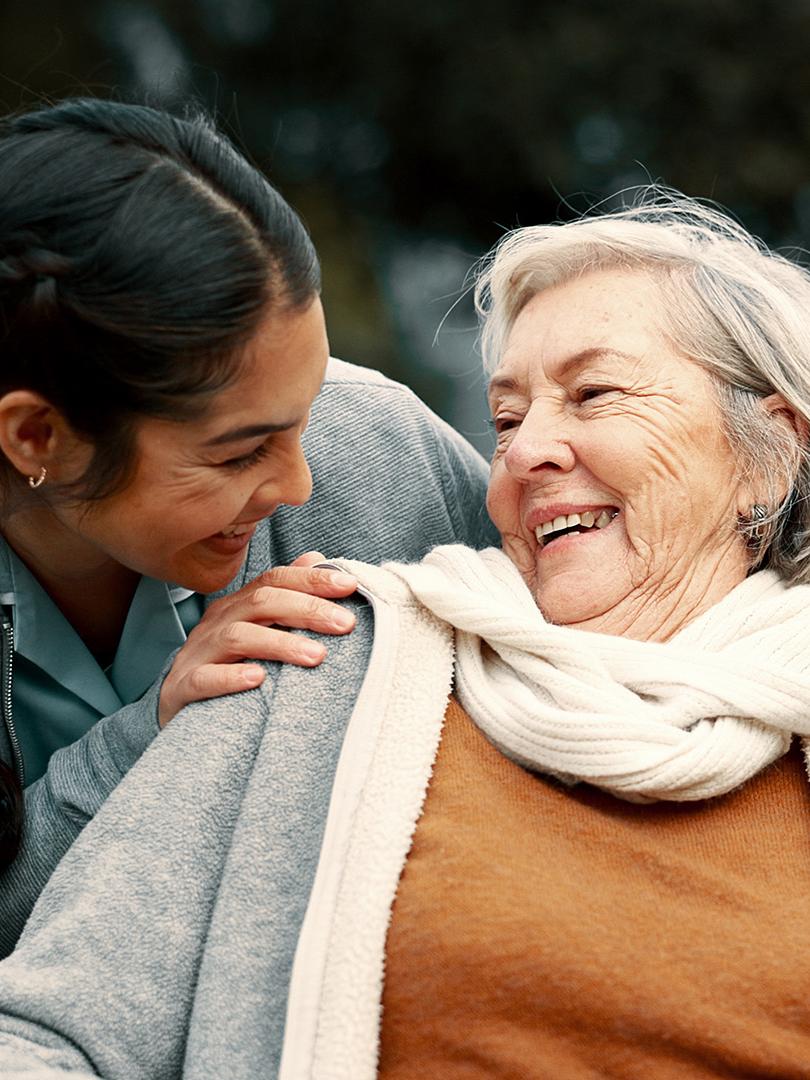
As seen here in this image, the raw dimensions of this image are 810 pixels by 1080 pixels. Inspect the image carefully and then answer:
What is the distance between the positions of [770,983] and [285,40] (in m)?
5.71

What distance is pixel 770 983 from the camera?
1501mm

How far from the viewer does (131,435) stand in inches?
68.4

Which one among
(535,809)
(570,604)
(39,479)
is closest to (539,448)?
(570,604)

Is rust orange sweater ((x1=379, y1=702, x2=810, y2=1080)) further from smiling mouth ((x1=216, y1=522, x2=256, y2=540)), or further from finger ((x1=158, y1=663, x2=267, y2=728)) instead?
smiling mouth ((x1=216, y1=522, x2=256, y2=540))

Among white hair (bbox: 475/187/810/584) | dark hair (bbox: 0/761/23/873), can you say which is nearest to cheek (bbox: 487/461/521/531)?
white hair (bbox: 475/187/810/584)

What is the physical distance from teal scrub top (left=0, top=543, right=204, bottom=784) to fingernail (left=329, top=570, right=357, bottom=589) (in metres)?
0.39

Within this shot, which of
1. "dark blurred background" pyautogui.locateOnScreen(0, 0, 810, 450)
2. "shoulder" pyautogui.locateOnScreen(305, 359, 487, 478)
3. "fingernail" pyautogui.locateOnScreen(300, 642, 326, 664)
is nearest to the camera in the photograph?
"fingernail" pyautogui.locateOnScreen(300, 642, 326, 664)

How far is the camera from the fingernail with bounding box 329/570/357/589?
70.8 inches

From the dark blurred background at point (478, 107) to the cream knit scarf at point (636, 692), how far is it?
4323mm

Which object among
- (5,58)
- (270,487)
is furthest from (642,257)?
(5,58)

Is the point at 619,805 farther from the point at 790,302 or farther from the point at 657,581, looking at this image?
the point at 790,302

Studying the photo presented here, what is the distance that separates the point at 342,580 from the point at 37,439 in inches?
18.3

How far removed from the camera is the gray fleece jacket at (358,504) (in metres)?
1.85

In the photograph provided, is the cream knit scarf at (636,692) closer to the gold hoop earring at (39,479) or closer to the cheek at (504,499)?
the cheek at (504,499)
